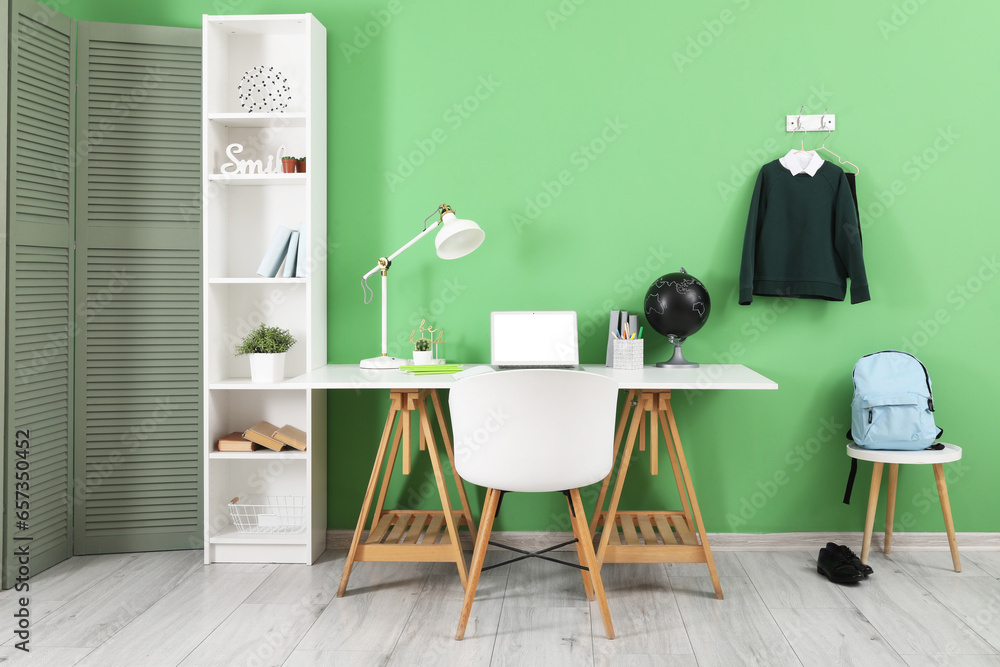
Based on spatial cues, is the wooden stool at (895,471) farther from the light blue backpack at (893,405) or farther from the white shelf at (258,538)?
the white shelf at (258,538)

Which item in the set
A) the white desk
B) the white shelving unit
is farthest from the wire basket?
the white desk

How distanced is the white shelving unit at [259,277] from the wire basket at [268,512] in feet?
0.10

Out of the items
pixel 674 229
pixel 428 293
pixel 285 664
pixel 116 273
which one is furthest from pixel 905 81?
pixel 116 273

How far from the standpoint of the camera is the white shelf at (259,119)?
2637mm

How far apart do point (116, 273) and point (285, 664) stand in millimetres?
1683

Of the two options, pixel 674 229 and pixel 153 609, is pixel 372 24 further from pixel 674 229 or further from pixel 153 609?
pixel 153 609

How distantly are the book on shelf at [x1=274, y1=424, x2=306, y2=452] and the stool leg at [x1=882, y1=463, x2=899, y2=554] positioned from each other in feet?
7.58

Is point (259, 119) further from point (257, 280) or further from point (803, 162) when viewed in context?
point (803, 162)

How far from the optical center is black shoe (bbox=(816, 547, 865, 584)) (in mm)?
2459

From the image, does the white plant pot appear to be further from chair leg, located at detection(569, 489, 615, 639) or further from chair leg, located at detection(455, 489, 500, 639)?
chair leg, located at detection(569, 489, 615, 639)

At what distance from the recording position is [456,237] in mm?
2633

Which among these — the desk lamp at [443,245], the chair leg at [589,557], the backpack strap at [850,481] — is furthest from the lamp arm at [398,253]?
the backpack strap at [850,481]

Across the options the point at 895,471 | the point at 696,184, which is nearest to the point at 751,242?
the point at 696,184

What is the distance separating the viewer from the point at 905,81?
9.07 ft
